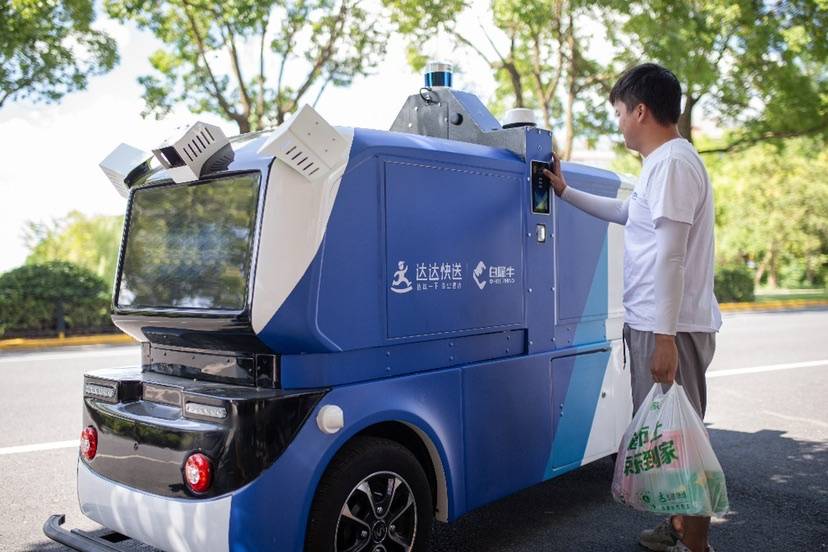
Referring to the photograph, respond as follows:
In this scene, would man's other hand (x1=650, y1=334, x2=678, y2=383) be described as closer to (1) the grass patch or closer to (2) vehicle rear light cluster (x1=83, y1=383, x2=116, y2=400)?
(2) vehicle rear light cluster (x1=83, y1=383, x2=116, y2=400)

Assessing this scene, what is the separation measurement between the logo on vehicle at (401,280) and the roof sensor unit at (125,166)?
4.55 feet

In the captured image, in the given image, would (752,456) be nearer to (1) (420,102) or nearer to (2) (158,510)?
(1) (420,102)

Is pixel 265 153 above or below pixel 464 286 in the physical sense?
above

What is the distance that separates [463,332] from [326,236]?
931 mm

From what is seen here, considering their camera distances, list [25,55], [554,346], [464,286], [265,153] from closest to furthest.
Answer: [265,153] < [464,286] < [554,346] < [25,55]

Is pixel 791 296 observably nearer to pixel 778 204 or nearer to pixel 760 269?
pixel 778 204

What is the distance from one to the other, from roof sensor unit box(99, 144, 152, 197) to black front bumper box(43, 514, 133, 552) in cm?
153

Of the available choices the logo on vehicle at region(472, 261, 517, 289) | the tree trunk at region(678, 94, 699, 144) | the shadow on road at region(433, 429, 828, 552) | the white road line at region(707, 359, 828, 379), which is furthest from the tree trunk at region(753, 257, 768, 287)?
the logo on vehicle at region(472, 261, 517, 289)

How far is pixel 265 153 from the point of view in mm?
2613

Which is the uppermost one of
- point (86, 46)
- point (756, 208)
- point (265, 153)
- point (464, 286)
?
point (86, 46)

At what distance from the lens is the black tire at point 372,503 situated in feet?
9.00

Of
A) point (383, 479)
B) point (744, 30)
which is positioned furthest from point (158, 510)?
point (744, 30)

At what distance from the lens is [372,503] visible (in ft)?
9.58

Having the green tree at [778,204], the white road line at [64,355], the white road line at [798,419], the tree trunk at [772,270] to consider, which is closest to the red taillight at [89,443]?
the white road line at [798,419]
